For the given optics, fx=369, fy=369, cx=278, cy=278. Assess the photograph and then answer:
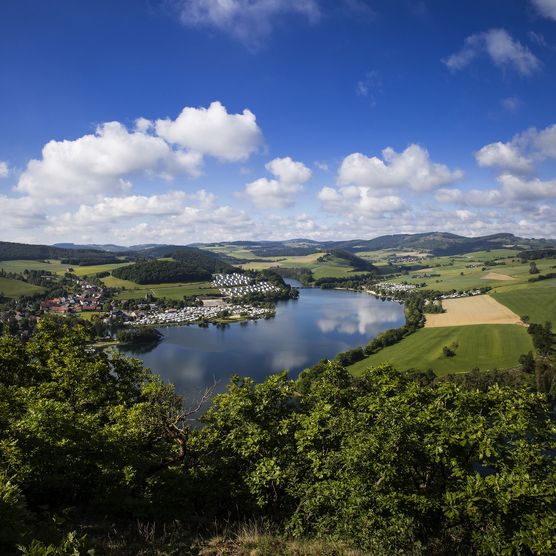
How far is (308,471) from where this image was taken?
1219 centimetres

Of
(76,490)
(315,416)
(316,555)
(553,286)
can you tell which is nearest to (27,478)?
(76,490)

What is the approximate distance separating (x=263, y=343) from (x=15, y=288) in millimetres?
120533

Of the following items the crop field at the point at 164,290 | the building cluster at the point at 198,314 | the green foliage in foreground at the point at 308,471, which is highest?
the green foliage in foreground at the point at 308,471

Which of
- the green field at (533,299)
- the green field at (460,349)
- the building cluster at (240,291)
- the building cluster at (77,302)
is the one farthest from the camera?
the building cluster at (240,291)

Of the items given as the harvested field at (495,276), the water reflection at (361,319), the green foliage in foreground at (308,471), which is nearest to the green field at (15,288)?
the water reflection at (361,319)

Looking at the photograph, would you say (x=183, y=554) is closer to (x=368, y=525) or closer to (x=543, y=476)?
(x=368, y=525)

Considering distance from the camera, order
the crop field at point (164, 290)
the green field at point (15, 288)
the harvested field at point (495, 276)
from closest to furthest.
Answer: the green field at point (15, 288), the harvested field at point (495, 276), the crop field at point (164, 290)

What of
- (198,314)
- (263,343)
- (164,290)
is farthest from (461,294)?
(164,290)

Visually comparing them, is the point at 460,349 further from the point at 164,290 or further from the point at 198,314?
the point at 164,290

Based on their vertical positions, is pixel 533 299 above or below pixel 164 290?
above

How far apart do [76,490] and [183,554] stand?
15.4 feet

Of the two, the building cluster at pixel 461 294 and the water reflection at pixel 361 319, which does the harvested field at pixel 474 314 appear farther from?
the water reflection at pixel 361 319

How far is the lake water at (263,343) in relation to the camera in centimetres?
7419

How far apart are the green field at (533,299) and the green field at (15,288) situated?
174688 mm
